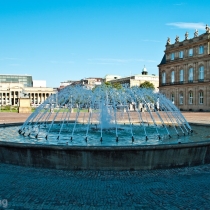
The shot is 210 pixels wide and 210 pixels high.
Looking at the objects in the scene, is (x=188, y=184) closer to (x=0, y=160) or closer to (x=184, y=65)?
(x=0, y=160)

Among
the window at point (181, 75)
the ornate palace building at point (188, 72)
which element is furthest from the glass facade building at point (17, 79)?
the window at point (181, 75)

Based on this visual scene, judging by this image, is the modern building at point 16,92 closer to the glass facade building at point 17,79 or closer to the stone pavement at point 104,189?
the glass facade building at point 17,79

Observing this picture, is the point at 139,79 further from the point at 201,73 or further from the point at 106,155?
the point at 106,155

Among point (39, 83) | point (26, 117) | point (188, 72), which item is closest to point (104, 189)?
point (26, 117)

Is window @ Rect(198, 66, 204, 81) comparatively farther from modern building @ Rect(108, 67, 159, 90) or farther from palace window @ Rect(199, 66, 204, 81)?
modern building @ Rect(108, 67, 159, 90)

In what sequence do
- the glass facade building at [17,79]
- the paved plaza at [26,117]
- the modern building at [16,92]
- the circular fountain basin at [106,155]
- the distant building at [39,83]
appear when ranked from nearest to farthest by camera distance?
the circular fountain basin at [106,155] → the paved plaza at [26,117] → the modern building at [16,92] → the glass facade building at [17,79] → the distant building at [39,83]

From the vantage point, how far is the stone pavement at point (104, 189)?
6336 millimetres

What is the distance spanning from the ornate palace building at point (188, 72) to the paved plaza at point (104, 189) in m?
52.5

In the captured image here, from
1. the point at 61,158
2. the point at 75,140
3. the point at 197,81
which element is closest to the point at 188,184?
the point at 61,158

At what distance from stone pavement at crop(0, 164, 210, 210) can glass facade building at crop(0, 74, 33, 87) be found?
544ft

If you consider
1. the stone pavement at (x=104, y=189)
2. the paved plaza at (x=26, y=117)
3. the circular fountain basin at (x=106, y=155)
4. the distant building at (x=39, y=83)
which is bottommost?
the stone pavement at (x=104, y=189)

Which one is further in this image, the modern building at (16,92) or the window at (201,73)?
the modern building at (16,92)

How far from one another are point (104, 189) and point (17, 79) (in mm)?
175257

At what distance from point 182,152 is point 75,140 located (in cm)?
499
